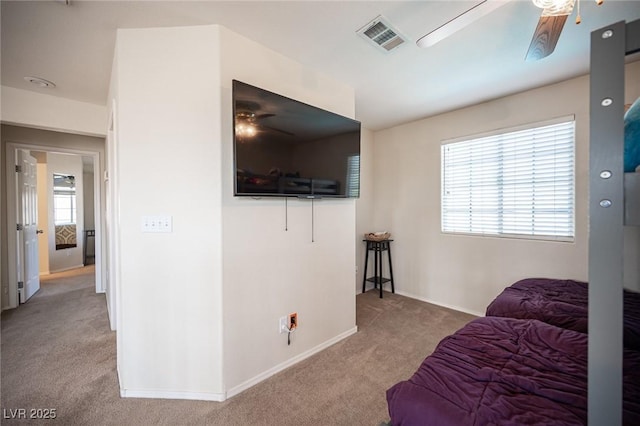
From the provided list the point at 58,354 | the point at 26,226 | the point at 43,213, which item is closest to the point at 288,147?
the point at 58,354

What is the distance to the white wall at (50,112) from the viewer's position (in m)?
2.77

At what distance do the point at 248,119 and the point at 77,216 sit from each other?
6.49 m

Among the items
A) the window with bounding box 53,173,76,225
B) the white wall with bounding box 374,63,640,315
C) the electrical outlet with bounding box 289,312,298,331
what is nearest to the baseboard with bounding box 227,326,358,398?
the electrical outlet with bounding box 289,312,298,331

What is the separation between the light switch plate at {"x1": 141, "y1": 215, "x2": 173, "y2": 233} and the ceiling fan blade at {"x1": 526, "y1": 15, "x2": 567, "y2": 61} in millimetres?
2491

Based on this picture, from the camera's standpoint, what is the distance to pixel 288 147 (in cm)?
210

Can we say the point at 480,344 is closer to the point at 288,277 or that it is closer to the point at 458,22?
the point at 288,277

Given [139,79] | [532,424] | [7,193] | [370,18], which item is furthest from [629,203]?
[7,193]

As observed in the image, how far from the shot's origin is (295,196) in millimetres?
2209

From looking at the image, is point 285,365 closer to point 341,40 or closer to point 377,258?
point 377,258

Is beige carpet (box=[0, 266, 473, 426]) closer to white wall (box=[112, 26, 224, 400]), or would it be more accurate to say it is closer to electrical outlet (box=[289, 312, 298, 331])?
white wall (box=[112, 26, 224, 400])

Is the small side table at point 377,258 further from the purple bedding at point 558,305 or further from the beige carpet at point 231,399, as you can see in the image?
the purple bedding at point 558,305

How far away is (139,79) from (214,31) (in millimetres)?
625

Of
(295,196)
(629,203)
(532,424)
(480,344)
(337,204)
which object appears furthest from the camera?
(337,204)

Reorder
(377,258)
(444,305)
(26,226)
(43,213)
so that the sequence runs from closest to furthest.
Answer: (444,305)
(26,226)
(377,258)
(43,213)
